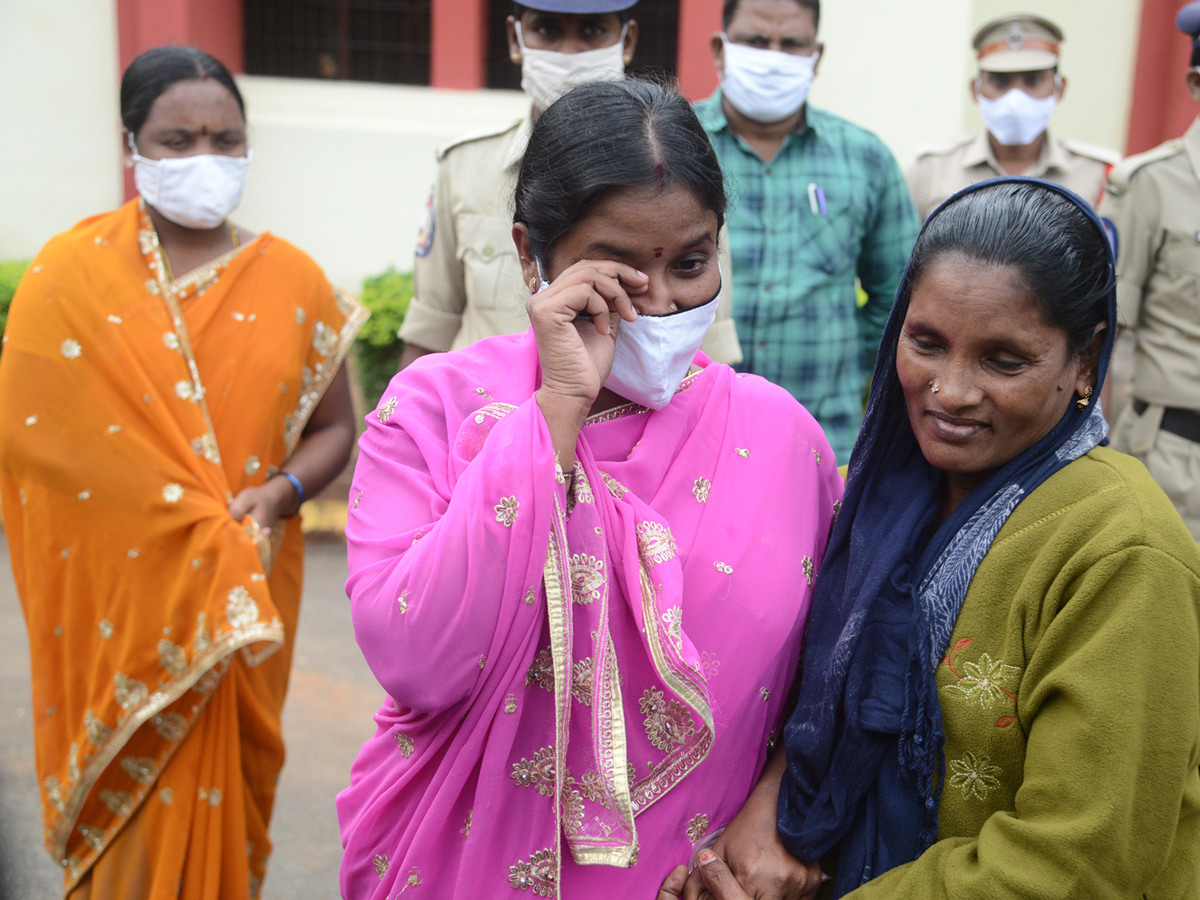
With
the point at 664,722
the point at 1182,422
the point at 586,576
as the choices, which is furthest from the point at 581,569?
the point at 1182,422

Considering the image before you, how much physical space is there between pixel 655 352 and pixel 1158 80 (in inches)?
273

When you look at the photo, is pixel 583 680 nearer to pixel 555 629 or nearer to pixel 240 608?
pixel 555 629

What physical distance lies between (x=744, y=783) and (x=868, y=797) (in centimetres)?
22

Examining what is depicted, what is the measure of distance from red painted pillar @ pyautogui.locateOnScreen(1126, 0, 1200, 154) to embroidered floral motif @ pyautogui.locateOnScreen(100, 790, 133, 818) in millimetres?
6876

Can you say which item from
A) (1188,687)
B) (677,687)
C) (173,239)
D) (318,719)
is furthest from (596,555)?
(318,719)

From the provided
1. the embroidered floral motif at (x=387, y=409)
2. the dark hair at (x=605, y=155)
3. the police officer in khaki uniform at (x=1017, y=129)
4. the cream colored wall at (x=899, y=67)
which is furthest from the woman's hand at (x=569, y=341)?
the cream colored wall at (x=899, y=67)

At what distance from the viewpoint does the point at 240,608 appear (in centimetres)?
278

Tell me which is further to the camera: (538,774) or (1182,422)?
(1182,422)

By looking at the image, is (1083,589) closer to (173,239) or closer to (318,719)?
(173,239)

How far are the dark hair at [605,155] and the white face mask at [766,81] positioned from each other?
2.17 metres

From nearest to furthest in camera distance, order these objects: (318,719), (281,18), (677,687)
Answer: (677,687) → (318,719) → (281,18)

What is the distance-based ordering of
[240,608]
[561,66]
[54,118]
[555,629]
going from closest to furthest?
[555,629]
[240,608]
[561,66]
[54,118]

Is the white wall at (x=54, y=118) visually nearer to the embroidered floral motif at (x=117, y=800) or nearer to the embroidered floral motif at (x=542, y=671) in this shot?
the embroidered floral motif at (x=117, y=800)

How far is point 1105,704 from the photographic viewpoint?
1357 mm
